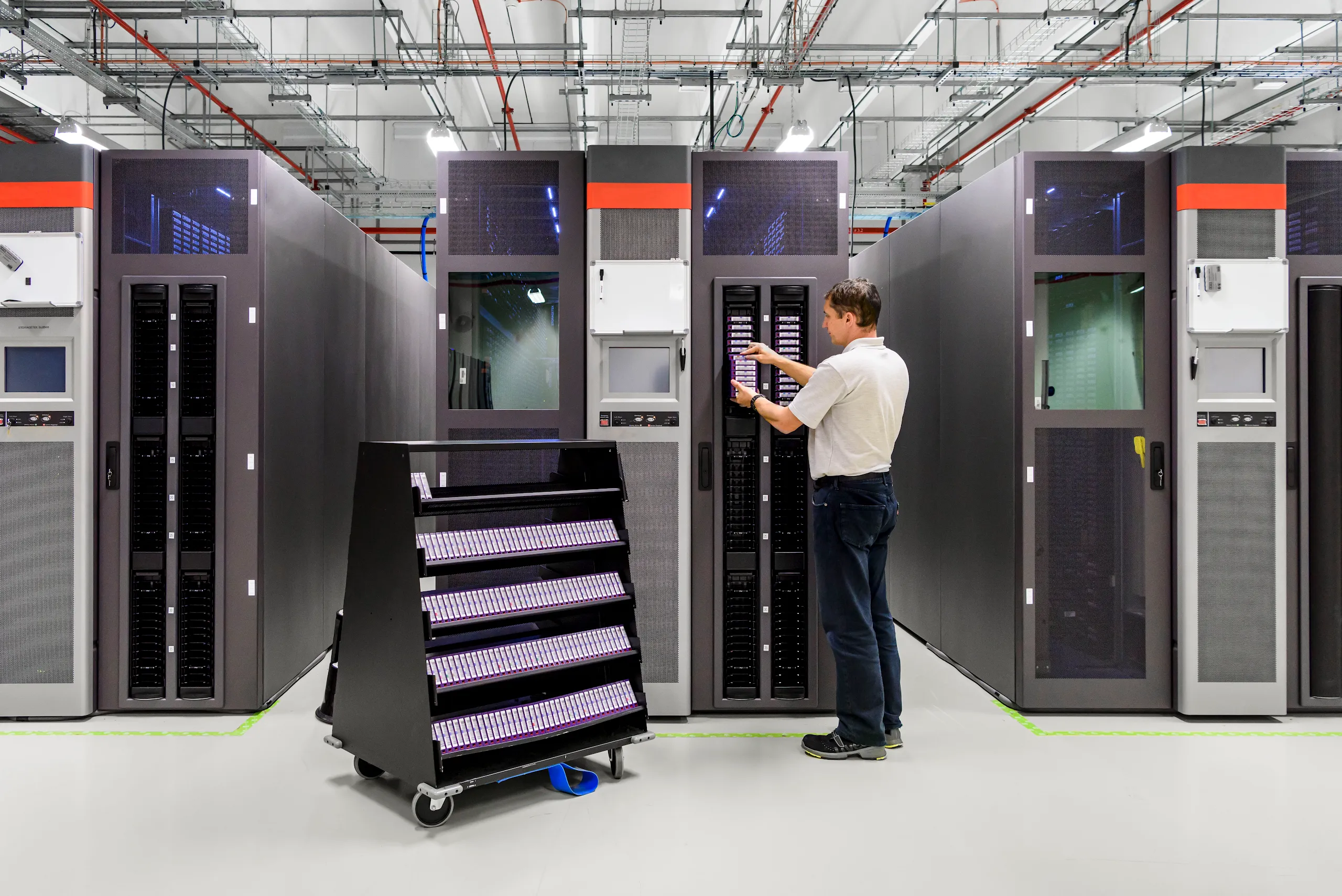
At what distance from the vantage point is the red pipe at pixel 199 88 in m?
4.75

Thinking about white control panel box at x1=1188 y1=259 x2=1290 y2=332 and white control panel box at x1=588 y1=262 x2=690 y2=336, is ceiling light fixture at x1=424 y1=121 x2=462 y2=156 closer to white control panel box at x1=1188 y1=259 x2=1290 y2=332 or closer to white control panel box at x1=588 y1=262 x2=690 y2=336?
white control panel box at x1=588 y1=262 x2=690 y2=336

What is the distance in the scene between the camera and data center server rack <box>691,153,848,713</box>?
3.54 meters

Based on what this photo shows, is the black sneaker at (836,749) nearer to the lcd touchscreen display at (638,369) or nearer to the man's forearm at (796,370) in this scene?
the man's forearm at (796,370)

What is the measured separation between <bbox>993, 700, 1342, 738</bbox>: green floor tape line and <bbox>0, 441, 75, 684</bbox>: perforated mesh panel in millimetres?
4674

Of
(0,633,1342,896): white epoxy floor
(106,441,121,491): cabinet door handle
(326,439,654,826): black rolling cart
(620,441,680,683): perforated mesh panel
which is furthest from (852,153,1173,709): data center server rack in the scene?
(106,441,121,491): cabinet door handle

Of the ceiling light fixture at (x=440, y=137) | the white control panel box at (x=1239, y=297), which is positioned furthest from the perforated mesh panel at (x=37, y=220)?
the white control panel box at (x=1239, y=297)

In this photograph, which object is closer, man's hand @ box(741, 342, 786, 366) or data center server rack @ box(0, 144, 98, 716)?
man's hand @ box(741, 342, 786, 366)

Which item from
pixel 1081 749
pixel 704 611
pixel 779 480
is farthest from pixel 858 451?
pixel 1081 749

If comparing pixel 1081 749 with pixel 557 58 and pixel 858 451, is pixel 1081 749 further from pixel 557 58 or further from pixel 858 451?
pixel 557 58

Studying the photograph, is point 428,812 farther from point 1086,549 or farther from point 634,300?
point 1086,549

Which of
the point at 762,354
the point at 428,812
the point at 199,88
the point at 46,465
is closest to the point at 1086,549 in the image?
the point at 762,354

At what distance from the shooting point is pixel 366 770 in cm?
282

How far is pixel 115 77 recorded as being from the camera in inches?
216

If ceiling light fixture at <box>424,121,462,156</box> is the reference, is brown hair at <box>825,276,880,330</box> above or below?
below
